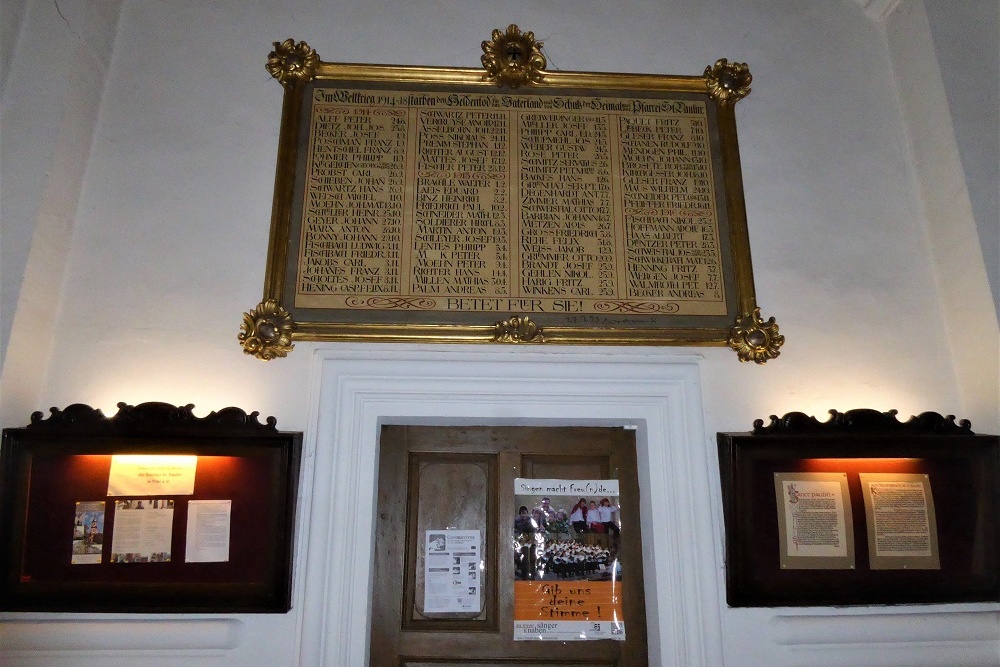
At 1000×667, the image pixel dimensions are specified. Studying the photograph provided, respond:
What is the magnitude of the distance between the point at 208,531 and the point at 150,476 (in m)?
0.32

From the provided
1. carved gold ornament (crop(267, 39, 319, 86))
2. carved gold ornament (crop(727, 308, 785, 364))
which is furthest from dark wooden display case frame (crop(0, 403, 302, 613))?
carved gold ornament (crop(727, 308, 785, 364))

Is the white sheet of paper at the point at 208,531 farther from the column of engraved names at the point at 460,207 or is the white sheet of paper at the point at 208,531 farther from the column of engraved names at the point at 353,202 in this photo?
the column of engraved names at the point at 460,207

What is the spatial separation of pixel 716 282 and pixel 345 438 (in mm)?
1810

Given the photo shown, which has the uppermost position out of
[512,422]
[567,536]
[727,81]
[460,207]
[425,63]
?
[425,63]

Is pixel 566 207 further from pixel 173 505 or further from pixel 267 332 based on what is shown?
pixel 173 505

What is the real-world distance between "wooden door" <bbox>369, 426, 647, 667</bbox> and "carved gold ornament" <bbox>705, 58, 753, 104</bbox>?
5.80 feet

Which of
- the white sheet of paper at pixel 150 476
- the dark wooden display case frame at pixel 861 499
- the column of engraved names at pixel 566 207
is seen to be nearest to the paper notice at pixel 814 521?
the dark wooden display case frame at pixel 861 499

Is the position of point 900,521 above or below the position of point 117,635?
above

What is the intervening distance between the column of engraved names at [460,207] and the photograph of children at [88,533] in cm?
154

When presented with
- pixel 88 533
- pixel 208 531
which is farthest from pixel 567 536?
pixel 88 533

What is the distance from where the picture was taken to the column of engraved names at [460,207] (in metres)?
3.15

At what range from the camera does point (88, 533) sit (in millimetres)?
2689

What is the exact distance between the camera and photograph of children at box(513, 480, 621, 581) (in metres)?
3.00

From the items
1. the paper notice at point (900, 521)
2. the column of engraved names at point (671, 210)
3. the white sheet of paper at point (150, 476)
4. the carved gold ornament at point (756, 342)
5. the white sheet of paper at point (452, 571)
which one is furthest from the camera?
the column of engraved names at point (671, 210)
